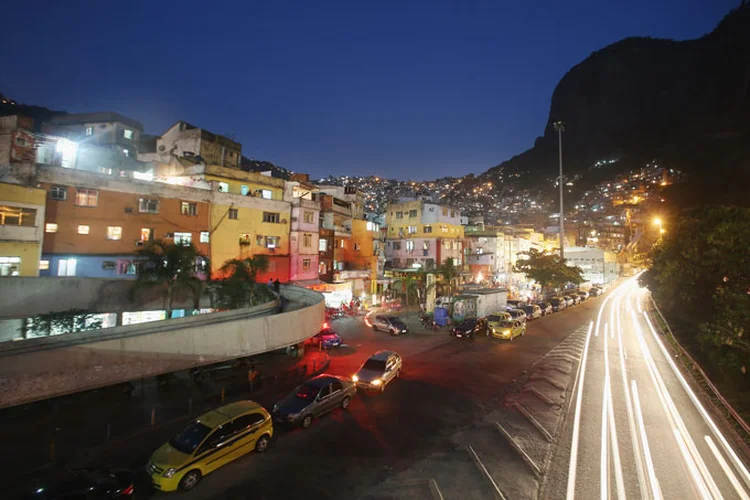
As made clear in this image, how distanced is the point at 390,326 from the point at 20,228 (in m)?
24.8

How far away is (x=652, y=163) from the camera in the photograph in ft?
449

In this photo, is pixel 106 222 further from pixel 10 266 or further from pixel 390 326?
pixel 390 326

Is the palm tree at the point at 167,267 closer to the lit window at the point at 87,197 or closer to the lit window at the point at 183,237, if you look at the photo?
the lit window at the point at 183,237

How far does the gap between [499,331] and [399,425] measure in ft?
53.3

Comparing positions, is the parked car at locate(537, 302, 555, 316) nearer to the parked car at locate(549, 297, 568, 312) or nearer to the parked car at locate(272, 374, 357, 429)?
the parked car at locate(549, 297, 568, 312)

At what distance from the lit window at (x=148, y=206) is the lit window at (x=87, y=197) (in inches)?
106

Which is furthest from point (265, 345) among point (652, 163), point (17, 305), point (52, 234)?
point (652, 163)

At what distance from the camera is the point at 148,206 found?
92.6 ft

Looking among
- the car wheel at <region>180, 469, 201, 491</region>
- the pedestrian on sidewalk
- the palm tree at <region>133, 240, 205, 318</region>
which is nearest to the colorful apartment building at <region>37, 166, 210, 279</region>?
the palm tree at <region>133, 240, 205, 318</region>

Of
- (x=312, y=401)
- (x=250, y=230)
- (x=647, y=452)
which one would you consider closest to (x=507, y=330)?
(x=647, y=452)

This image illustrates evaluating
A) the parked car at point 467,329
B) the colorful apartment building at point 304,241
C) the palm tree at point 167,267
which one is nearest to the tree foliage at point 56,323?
the palm tree at point 167,267

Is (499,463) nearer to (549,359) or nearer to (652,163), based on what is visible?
(549,359)

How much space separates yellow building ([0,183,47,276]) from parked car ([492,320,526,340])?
31096mm

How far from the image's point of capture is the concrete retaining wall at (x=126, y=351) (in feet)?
35.0
